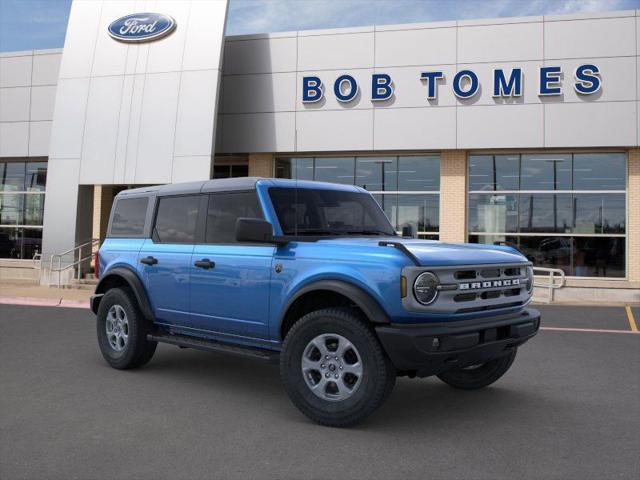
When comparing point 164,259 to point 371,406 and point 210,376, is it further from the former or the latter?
point 371,406

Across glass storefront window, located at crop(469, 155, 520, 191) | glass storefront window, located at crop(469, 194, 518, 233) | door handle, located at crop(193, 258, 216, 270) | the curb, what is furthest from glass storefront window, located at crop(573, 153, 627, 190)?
door handle, located at crop(193, 258, 216, 270)

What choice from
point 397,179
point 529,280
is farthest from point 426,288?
point 397,179

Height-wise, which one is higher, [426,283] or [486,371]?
[426,283]

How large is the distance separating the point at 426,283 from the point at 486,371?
1909mm

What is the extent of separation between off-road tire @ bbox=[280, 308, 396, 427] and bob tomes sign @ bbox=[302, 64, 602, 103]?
15557mm

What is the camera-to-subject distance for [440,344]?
461cm

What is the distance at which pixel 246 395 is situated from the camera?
5.95 metres

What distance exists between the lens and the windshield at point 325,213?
19.1ft

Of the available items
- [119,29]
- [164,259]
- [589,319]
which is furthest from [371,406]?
[119,29]

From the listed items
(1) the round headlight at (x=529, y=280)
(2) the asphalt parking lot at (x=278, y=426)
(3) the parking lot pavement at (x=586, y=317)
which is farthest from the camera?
(3) the parking lot pavement at (x=586, y=317)

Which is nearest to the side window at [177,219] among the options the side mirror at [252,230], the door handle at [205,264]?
the door handle at [205,264]

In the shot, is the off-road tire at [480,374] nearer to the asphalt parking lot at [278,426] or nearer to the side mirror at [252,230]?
the asphalt parking lot at [278,426]

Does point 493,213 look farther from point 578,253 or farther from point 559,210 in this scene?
point 578,253

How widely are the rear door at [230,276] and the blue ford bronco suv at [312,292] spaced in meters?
0.01
